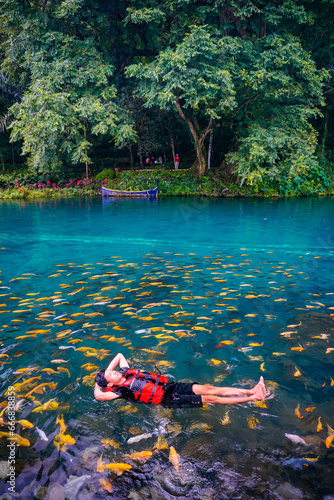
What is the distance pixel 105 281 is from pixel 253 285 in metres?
3.24

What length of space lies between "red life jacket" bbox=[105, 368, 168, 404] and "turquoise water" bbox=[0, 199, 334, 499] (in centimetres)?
15

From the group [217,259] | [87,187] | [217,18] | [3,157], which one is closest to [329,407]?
[217,259]

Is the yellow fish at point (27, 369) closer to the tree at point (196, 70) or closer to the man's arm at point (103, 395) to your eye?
the man's arm at point (103, 395)

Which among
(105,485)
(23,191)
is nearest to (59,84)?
(23,191)

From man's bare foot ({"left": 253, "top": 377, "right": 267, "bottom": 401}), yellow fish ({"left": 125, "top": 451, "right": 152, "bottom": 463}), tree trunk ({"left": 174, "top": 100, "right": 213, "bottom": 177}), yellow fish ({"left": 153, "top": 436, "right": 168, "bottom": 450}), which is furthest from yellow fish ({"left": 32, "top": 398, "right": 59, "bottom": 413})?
tree trunk ({"left": 174, "top": 100, "right": 213, "bottom": 177})

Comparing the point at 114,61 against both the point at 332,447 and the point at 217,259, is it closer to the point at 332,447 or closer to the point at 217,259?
the point at 217,259

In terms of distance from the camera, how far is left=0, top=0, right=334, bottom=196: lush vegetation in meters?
20.9

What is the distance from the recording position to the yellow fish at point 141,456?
3020 millimetres

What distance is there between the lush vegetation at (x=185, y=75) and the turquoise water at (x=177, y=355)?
1440cm

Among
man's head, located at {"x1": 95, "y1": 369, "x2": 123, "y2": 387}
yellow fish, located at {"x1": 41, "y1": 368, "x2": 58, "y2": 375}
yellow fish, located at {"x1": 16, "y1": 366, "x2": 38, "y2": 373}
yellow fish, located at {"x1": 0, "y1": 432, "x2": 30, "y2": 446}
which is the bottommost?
yellow fish, located at {"x1": 0, "y1": 432, "x2": 30, "y2": 446}

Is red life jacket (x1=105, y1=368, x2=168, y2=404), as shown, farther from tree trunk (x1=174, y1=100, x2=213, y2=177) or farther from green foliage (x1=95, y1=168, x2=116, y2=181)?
green foliage (x1=95, y1=168, x2=116, y2=181)

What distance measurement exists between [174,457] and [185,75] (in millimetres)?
21146

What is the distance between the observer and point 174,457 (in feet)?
9.97

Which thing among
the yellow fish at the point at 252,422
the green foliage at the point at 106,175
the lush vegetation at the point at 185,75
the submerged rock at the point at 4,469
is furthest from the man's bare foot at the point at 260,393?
the green foliage at the point at 106,175
